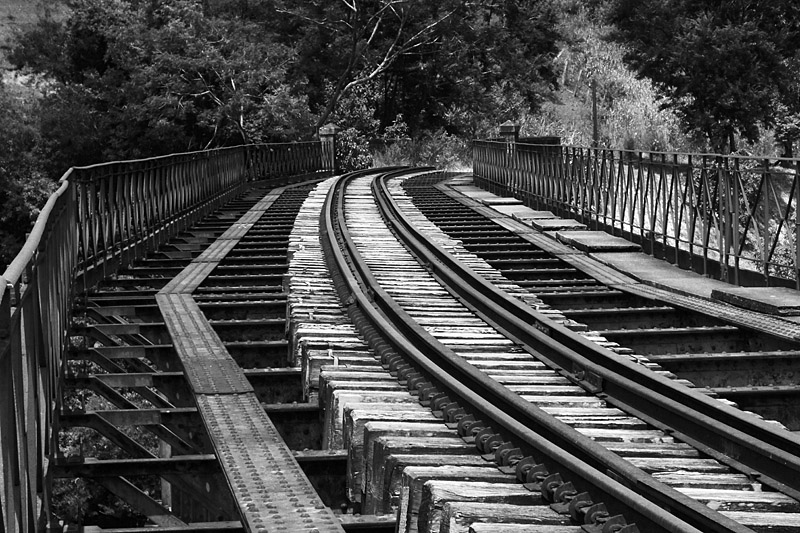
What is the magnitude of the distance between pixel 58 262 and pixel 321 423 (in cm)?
235

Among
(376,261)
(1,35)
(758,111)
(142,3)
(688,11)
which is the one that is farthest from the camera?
(1,35)

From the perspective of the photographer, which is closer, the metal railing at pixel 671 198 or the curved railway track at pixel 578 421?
the curved railway track at pixel 578 421

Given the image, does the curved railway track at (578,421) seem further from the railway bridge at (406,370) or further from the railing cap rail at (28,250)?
the railing cap rail at (28,250)

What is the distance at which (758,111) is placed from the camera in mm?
34250

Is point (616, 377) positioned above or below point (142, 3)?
below

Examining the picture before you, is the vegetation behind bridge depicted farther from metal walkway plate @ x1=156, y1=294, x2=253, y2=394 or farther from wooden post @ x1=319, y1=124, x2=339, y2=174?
metal walkway plate @ x1=156, y1=294, x2=253, y2=394

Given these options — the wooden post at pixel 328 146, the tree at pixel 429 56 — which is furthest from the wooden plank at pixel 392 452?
the tree at pixel 429 56

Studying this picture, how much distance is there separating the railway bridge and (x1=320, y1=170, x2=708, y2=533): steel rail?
20 mm

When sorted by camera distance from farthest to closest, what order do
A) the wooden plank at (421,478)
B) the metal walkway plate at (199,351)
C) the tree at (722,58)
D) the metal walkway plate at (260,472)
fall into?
1. the tree at (722,58)
2. the metal walkway plate at (199,351)
3. the wooden plank at (421,478)
4. the metal walkway plate at (260,472)

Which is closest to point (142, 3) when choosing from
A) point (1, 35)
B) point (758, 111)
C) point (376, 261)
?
point (758, 111)

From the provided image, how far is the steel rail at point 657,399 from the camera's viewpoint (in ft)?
17.8

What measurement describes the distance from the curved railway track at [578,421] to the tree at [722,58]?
2546 centimetres

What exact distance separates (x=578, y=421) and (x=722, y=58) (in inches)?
1171

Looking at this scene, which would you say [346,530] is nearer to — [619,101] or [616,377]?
[616,377]
